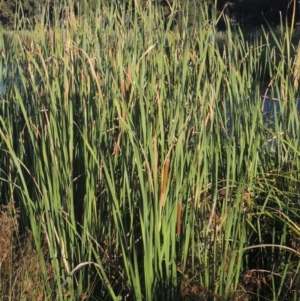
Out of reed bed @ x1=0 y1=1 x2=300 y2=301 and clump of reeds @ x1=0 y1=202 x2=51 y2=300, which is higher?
reed bed @ x1=0 y1=1 x2=300 y2=301

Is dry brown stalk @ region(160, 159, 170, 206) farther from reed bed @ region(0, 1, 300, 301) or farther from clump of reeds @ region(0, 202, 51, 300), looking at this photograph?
clump of reeds @ region(0, 202, 51, 300)

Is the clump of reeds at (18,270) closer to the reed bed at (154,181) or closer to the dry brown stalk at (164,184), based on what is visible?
the reed bed at (154,181)

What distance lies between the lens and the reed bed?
5.12ft

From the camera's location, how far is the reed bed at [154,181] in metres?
1.56

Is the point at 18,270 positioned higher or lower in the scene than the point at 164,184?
lower

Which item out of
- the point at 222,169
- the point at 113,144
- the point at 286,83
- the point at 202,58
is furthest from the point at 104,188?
the point at 286,83

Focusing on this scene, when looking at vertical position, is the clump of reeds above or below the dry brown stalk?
below

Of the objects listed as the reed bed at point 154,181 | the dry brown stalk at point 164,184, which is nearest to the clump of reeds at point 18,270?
the reed bed at point 154,181

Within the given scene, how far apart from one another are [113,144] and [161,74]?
0.91 feet

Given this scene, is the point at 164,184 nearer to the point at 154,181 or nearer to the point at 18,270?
the point at 154,181

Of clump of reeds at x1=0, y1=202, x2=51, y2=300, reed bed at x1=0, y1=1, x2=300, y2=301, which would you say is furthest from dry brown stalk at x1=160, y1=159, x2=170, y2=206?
clump of reeds at x1=0, y1=202, x2=51, y2=300

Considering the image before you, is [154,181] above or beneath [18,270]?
above

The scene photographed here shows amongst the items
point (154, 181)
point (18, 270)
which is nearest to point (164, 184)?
point (154, 181)

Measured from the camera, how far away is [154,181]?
150 cm
